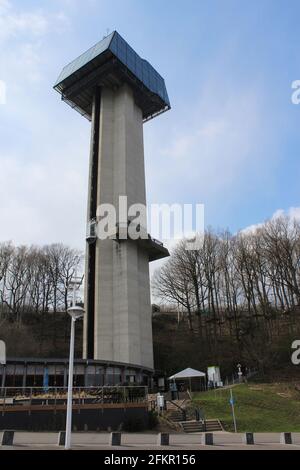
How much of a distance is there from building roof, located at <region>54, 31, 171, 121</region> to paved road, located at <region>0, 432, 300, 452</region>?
48.9m

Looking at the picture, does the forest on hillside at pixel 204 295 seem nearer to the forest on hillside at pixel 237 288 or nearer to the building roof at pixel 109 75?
the forest on hillside at pixel 237 288

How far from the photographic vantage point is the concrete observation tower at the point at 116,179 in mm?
47312

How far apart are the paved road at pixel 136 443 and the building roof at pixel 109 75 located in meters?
48.9

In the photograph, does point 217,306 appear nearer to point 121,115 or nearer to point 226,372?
point 226,372

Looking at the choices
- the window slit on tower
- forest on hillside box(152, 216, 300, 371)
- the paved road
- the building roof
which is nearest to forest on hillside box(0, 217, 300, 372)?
forest on hillside box(152, 216, 300, 371)

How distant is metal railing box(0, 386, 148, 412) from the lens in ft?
78.6

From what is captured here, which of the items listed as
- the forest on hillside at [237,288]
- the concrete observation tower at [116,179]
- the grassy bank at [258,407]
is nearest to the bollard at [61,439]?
the grassy bank at [258,407]

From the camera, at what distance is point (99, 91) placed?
59.6m

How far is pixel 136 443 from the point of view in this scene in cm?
1888

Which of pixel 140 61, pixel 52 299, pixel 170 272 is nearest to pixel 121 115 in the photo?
pixel 140 61

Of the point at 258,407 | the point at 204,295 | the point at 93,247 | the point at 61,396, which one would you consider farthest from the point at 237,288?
the point at 61,396

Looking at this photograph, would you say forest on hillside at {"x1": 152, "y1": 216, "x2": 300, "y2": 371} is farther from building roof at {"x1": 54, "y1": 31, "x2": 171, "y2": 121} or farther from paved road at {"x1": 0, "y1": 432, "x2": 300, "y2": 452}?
paved road at {"x1": 0, "y1": 432, "x2": 300, "y2": 452}

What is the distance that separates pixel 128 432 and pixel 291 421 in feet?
40.9
